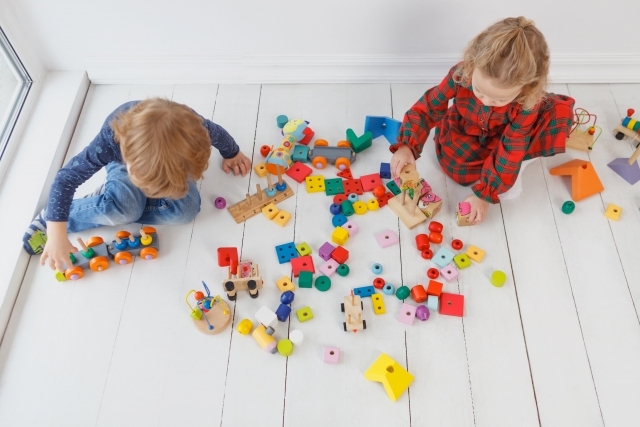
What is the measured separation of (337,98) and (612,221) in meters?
0.89

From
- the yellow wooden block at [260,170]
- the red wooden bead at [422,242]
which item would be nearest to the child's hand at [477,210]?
the red wooden bead at [422,242]

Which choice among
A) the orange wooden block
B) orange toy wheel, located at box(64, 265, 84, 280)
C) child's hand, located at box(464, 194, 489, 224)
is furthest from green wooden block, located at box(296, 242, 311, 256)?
the orange wooden block

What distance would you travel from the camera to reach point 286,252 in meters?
1.40

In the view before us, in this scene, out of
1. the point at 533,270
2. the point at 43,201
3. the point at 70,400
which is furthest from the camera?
the point at 43,201

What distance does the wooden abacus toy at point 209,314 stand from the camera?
1279mm

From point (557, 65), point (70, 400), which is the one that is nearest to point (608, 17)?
point (557, 65)

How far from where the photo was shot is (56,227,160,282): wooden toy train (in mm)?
1367

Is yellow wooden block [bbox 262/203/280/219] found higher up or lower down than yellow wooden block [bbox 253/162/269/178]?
lower down

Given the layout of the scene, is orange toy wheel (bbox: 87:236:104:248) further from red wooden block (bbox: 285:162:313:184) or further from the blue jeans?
red wooden block (bbox: 285:162:313:184)

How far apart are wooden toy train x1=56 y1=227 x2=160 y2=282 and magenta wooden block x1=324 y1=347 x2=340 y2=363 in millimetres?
522

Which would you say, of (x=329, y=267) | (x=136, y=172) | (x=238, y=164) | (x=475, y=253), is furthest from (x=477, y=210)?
(x=136, y=172)

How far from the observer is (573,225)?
4.76 feet

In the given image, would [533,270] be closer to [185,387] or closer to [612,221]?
[612,221]

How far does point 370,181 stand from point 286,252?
328mm
